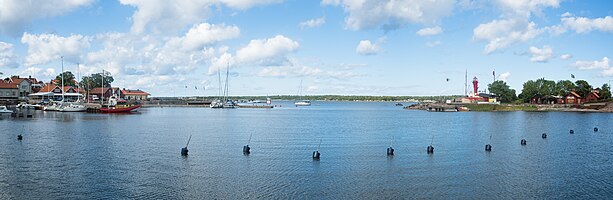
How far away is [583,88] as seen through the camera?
12800 centimetres

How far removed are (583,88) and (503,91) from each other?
21521 millimetres

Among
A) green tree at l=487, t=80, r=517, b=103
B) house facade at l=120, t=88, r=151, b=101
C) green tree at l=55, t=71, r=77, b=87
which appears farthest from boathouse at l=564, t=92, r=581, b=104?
green tree at l=55, t=71, r=77, b=87

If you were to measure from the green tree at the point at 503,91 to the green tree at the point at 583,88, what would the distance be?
17.9m

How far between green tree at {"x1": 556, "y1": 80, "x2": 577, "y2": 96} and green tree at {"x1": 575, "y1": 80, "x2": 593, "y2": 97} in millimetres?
1103

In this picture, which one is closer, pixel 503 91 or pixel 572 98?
pixel 572 98

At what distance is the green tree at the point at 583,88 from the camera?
127m

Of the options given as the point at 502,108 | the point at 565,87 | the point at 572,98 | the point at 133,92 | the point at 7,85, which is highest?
the point at 7,85

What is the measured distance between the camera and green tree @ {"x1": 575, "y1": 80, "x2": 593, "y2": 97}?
417 feet

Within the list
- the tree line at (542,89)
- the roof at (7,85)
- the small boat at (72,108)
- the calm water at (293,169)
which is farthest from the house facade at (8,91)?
the tree line at (542,89)

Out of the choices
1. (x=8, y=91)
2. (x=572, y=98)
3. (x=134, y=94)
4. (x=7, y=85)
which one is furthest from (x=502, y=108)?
(x=7, y=85)

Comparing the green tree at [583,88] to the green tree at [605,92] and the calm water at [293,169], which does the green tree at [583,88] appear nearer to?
the green tree at [605,92]

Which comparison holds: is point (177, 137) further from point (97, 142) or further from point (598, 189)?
point (598, 189)

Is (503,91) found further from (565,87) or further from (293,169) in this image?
(293,169)

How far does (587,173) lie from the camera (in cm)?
2741
